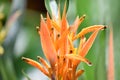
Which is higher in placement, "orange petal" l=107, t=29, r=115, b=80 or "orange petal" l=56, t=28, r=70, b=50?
"orange petal" l=56, t=28, r=70, b=50

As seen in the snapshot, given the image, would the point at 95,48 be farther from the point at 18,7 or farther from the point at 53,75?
the point at 18,7

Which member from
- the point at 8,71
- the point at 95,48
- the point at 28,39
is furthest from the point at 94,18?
the point at 28,39

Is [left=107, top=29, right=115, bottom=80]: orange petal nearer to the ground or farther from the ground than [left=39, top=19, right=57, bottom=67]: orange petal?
nearer to the ground

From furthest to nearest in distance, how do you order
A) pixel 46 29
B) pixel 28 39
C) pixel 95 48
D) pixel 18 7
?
1. pixel 28 39
2. pixel 18 7
3. pixel 95 48
4. pixel 46 29

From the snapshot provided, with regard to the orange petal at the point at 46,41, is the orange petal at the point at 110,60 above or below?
below

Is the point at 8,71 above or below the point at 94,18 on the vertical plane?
below

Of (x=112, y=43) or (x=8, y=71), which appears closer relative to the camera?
(x=112, y=43)

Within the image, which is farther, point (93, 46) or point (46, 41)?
point (93, 46)

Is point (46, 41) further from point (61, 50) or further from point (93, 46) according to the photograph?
point (93, 46)

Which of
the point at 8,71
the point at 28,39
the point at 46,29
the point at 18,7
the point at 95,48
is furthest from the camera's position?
the point at 28,39

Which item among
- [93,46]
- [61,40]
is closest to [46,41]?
[61,40]

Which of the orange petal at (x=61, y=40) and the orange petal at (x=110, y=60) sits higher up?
the orange petal at (x=61, y=40)
